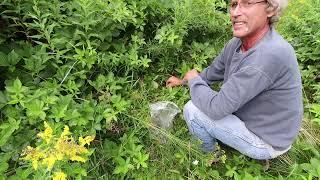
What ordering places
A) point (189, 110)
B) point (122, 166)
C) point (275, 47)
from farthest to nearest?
point (189, 110) < point (122, 166) < point (275, 47)

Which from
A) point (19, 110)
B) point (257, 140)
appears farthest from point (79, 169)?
point (257, 140)

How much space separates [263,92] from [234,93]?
24cm

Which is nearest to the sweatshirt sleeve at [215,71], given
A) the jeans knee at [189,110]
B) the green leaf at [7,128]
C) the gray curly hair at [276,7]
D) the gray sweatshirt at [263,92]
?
the gray sweatshirt at [263,92]

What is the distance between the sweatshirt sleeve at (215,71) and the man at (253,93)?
0.02 meters

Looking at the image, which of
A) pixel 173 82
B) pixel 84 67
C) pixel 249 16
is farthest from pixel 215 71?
pixel 84 67

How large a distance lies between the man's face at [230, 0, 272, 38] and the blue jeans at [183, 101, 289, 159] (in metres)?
0.67

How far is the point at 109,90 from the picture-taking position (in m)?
3.12

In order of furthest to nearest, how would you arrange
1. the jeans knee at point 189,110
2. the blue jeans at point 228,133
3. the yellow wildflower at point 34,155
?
the jeans knee at point 189,110
the blue jeans at point 228,133
the yellow wildflower at point 34,155

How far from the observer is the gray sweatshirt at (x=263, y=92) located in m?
2.48

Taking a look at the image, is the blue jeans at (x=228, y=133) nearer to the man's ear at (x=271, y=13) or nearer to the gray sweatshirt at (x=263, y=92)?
the gray sweatshirt at (x=263, y=92)

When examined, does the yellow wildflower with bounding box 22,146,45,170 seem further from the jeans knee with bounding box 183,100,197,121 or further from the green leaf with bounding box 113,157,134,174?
the jeans knee with bounding box 183,100,197,121

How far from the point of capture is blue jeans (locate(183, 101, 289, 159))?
2.89 m

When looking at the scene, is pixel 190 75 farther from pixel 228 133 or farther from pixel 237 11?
pixel 237 11

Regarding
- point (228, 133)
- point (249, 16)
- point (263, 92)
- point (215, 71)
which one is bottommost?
point (228, 133)
